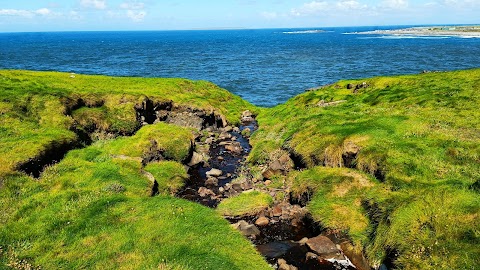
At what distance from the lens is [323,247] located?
61.8ft

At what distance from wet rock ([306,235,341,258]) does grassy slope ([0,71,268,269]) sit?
3.94 m

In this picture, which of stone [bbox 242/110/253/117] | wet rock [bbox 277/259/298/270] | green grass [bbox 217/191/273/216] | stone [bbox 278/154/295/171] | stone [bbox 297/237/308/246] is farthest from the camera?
stone [bbox 242/110/253/117]

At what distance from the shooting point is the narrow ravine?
18.4m

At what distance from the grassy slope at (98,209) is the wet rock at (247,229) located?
2.47m

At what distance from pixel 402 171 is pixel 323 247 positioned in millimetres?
7134

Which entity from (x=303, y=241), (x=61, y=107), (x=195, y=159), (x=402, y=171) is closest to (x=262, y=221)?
(x=303, y=241)

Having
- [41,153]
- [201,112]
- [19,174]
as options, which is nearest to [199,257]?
[19,174]

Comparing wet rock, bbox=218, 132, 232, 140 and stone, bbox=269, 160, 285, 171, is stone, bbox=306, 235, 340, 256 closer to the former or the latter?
stone, bbox=269, 160, 285, 171

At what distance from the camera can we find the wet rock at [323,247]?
60.9 feet

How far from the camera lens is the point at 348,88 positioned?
53.7 meters

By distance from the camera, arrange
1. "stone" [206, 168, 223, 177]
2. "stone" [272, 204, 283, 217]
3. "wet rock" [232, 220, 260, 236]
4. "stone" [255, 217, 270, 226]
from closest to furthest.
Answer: "wet rock" [232, 220, 260, 236] → "stone" [255, 217, 270, 226] → "stone" [272, 204, 283, 217] → "stone" [206, 168, 223, 177]

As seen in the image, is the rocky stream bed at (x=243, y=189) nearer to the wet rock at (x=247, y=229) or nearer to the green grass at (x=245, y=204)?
the wet rock at (x=247, y=229)

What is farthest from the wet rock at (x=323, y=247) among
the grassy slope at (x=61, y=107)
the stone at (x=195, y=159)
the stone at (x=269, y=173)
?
the grassy slope at (x=61, y=107)

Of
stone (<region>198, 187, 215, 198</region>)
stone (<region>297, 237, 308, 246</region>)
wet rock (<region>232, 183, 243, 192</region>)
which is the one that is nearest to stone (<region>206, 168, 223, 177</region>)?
stone (<region>198, 187, 215, 198</region>)
